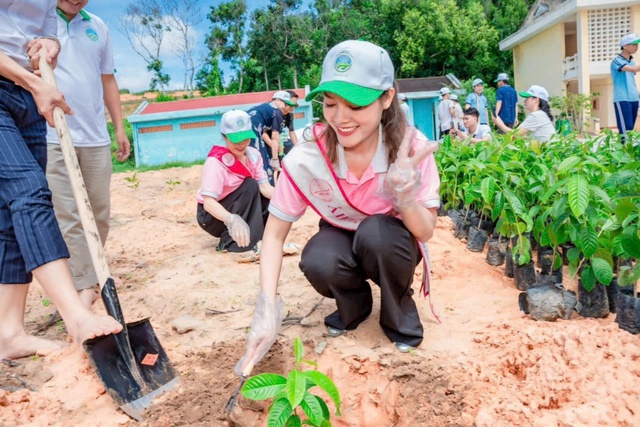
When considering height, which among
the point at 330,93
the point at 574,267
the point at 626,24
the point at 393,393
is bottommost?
the point at 393,393

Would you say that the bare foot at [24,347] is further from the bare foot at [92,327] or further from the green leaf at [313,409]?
the green leaf at [313,409]

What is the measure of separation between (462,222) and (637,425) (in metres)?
2.68

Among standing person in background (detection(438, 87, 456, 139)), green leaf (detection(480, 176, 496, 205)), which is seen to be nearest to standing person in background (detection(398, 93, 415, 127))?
green leaf (detection(480, 176, 496, 205))

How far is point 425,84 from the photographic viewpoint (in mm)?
19203

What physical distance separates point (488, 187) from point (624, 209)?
46.8 inches

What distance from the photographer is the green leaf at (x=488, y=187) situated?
3086 mm

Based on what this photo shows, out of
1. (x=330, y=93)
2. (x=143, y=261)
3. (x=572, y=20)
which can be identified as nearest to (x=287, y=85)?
(x=572, y=20)

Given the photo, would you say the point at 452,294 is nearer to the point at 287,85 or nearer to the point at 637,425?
the point at 637,425

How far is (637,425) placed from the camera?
57.5 inches

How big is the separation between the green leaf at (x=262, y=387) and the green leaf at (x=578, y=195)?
1352 millimetres

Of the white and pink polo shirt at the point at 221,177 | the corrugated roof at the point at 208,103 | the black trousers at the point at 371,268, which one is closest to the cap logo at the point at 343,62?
the black trousers at the point at 371,268

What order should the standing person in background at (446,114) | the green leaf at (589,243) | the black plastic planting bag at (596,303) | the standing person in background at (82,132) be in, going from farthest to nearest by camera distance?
1. the standing person in background at (446,114)
2. the standing person in background at (82,132)
3. the black plastic planting bag at (596,303)
4. the green leaf at (589,243)

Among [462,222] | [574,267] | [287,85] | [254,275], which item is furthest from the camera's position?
[287,85]

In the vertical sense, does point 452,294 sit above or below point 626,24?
below
